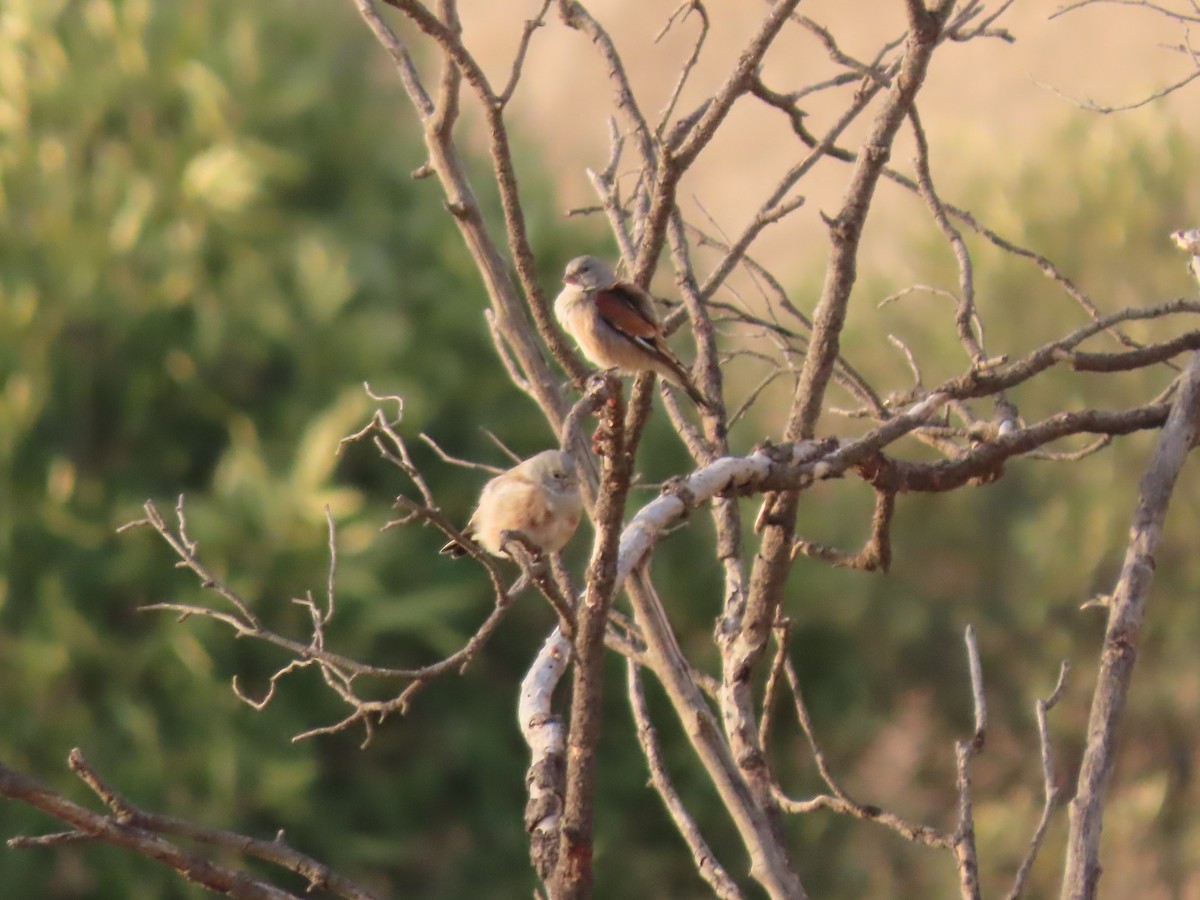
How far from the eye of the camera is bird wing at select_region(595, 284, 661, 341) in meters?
3.42


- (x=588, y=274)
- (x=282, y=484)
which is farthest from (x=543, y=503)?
(x=282, y=484)

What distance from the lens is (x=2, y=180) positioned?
790 centimetres

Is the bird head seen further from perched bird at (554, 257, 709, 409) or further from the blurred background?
the blurred background

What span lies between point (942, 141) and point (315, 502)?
761 cm

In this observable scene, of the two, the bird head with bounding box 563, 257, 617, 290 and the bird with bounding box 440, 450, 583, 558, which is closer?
the bird with bounding box 440, 450, 583, 558

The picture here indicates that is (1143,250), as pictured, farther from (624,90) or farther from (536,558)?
(536,558)

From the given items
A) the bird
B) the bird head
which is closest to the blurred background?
the bird head

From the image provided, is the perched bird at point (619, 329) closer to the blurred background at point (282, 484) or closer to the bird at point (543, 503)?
the bird at point (543, 503)

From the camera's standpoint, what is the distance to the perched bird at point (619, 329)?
3.44 m

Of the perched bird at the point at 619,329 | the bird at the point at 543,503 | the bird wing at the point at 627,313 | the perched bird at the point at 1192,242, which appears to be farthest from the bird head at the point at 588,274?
the perched bird at the point at 1192,242

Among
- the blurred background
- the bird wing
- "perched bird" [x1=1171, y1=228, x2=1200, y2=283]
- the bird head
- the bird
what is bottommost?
the bird

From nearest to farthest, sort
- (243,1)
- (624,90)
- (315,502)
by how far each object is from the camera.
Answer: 1. (624,90)
2. (315,502)
3. (243,1)

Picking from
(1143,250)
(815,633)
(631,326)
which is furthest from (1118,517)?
(631,326)

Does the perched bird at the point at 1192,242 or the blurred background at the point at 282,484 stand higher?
the blurred background at the point at 282,484
